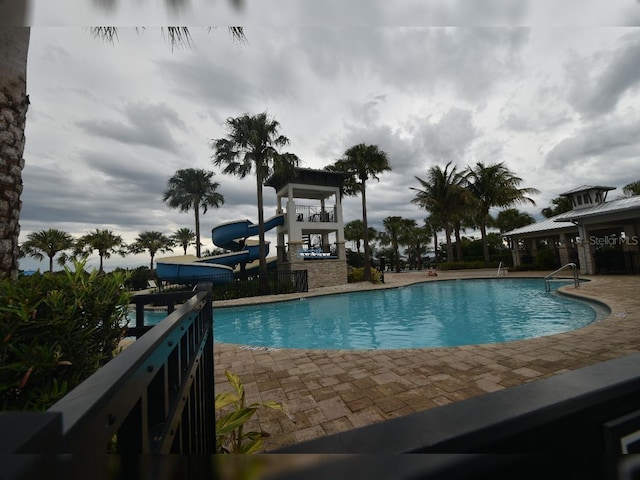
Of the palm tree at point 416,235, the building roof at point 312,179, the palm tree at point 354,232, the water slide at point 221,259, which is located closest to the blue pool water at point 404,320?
the water slide at point 221,259

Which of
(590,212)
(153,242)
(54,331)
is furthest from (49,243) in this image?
(590,212)

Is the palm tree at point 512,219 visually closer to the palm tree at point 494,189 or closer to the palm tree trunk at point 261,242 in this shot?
the palm tree at point 494,189

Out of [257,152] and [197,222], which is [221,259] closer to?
[257,152]

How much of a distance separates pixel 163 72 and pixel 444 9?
5.58m

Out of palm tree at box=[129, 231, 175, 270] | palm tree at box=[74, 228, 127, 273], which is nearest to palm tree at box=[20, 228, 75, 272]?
palm tree at box=[74, 228, 127, 273]

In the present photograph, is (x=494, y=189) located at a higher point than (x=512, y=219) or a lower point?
higher

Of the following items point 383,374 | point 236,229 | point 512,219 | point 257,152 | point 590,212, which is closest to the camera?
point 383,374

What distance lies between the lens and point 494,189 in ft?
89.4

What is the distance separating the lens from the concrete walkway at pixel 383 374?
3127 millimetres

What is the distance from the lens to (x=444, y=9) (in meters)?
1.99

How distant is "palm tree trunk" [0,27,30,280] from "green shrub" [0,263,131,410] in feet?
3.29

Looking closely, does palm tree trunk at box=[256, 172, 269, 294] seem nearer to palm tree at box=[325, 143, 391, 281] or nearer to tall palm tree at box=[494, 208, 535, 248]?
palm tree at box=[325, 143, 391, 281]

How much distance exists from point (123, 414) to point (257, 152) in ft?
59.0

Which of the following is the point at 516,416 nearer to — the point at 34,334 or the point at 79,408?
the point at 79,408
